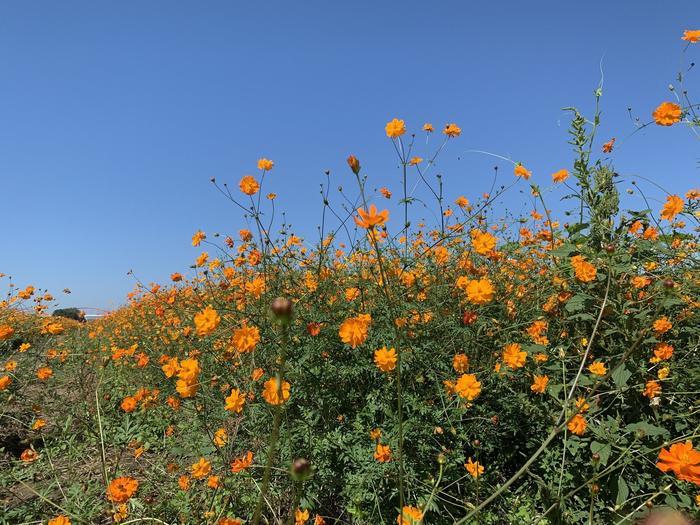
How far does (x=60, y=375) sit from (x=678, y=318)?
418cm

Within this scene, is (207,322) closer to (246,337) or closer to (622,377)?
(246,337)

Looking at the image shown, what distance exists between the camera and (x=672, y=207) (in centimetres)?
217

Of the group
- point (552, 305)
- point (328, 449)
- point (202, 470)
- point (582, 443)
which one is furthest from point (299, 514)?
point (552, 305)

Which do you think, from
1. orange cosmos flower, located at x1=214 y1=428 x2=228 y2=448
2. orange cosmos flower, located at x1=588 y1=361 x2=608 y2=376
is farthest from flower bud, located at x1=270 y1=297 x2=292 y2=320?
orange cosmos flower, located at x1=588 y1=361 x2=608 y2=376

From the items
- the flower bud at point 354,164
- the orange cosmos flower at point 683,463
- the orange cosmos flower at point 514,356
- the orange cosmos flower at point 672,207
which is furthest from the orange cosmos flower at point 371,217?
the orange cosmos flower at point 672,207

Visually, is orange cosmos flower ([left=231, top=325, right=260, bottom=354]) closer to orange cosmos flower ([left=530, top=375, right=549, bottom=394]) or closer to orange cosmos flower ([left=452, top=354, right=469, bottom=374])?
orange cosmos flower ([left=452, top=354, right=469, bottom=374])

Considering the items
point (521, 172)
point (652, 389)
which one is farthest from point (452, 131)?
point (652, 389)

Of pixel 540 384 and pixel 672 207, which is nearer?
pixel 540 384

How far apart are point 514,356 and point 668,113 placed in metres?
1.46

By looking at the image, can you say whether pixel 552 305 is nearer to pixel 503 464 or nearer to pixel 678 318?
pixel 678 318

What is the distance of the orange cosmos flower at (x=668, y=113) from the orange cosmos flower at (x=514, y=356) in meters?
1.37

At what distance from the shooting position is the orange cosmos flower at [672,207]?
2137mm

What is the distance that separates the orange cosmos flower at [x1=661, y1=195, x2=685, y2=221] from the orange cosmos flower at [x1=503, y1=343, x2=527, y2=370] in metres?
Result: 1.09

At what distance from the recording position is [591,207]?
2.20m
